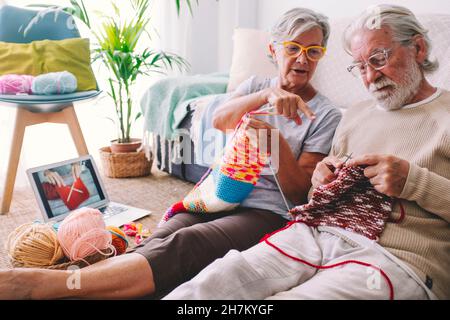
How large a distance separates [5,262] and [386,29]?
149cm

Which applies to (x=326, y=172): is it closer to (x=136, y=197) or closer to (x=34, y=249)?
(x=34, y=249)

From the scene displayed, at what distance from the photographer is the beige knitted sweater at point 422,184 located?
2.91 ft

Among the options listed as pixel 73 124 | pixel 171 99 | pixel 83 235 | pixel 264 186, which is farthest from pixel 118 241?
pixel 171 99

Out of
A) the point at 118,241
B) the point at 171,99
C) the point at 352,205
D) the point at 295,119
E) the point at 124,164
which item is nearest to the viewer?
the point at 352,205

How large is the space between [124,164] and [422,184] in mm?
1963

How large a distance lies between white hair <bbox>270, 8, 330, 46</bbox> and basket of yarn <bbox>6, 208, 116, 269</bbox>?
0.82 metres

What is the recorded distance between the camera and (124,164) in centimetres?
255

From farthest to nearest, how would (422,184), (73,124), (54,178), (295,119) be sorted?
(73,124), (54,178), (295,119), (422,184)

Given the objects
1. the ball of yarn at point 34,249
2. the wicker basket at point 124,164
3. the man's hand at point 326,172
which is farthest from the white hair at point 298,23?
the wicker basket at point 124,164

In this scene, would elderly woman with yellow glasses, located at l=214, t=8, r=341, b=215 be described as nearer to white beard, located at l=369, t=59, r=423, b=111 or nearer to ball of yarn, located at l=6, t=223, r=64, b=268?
white beard, located at l=369, t=59, r=423, b=111

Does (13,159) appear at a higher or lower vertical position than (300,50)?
lower

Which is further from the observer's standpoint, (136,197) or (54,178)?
(136,197)

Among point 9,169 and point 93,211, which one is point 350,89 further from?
point 9,169
